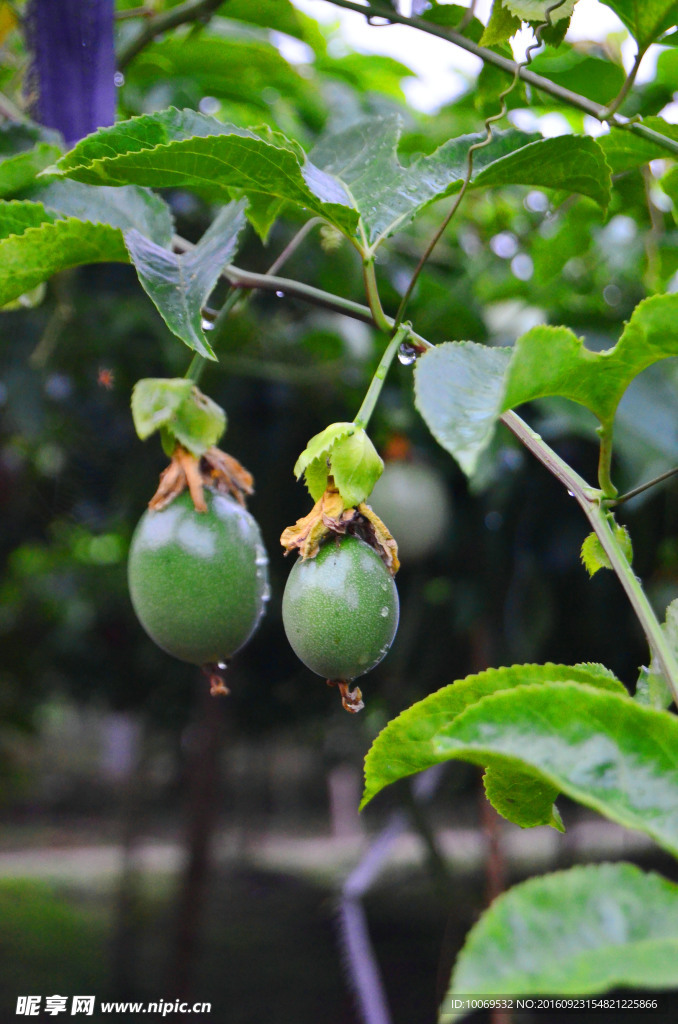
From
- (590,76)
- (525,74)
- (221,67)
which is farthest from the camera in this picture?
(221,67)

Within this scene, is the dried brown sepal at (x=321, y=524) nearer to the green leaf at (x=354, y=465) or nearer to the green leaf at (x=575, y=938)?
the green leaf at (x=354, y=465)

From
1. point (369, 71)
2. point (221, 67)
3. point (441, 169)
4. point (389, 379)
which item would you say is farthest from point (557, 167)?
point (369, 71)

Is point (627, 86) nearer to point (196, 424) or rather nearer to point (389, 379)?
point (196, 424)

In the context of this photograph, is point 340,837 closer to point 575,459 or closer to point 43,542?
point 43,542

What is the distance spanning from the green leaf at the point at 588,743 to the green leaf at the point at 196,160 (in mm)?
297

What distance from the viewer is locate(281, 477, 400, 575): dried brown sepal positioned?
0.51m

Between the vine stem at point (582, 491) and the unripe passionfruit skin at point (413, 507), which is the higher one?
the unripe passionfruit skin at point (413, 507)

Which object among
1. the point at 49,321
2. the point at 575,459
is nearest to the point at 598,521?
the point at 575,459

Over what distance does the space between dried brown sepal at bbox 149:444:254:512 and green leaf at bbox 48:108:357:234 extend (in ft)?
0.65

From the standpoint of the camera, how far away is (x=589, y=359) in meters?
0.42

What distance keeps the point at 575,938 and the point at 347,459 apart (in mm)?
277

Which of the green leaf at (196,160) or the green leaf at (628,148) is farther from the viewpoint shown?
the green leaf at (628,148)

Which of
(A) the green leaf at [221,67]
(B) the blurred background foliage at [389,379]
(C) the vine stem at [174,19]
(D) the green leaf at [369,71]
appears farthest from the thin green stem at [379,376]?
(D) the green leaf at [369,71]

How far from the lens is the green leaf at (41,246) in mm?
502
